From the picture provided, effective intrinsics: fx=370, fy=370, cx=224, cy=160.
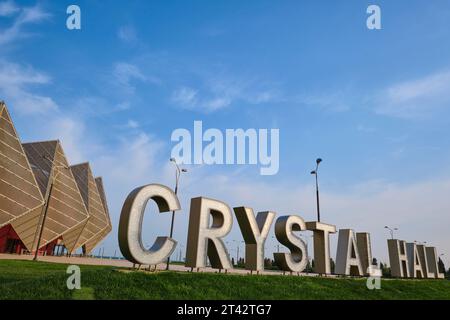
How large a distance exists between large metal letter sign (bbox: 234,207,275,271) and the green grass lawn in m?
1.61

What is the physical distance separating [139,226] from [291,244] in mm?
9528

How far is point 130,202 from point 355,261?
52.4ft

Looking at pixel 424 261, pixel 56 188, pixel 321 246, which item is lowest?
pixel 321 246

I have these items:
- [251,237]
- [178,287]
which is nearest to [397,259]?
[251,237]

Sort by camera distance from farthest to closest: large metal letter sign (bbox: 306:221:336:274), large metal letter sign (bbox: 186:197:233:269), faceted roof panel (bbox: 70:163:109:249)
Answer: faceted roof panel (bbox: 70:163:109:249), large metal letter sign (bbox: 306:221:336:274), large metal letter sign (bbox: 186:197:233:269)

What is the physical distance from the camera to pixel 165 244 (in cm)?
1580

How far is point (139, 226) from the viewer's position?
14820mm

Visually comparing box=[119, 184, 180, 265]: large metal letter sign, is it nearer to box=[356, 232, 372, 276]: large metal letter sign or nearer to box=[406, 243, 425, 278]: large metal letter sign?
box=[356, 232, 372, 276]: large metal letter sign

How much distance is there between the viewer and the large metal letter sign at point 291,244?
20203 millimetres

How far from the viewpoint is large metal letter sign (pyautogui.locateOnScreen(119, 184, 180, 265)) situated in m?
14.4

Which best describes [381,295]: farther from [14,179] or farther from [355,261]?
[14,179]

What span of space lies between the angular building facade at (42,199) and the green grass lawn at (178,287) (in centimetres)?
2483

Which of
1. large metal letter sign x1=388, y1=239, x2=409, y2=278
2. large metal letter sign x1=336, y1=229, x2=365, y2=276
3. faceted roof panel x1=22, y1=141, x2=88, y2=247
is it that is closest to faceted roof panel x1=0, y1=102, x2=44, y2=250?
faceted roof panel x1=22, y1=141, x2=88, y2=247

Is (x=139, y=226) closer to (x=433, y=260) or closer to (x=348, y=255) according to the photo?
(x=348, y=255)
